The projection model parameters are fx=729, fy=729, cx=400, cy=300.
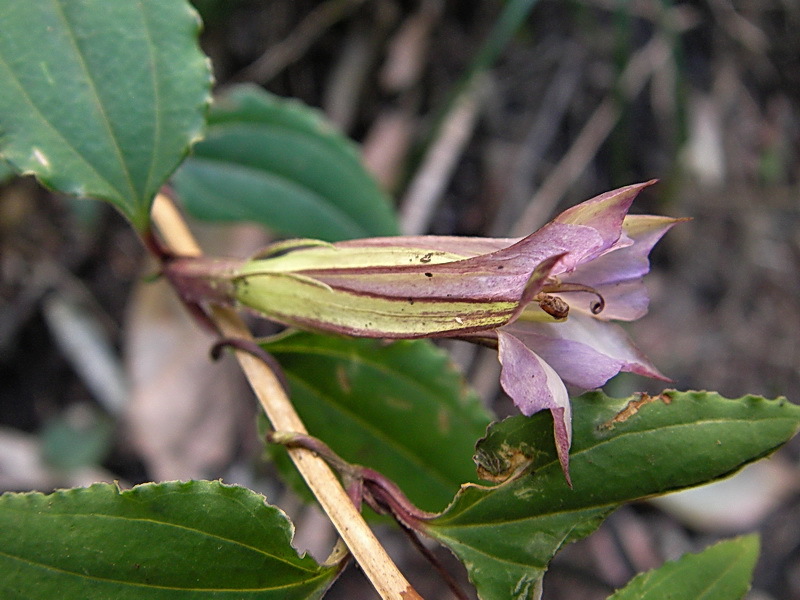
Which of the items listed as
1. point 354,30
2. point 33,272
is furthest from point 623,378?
point 33,272

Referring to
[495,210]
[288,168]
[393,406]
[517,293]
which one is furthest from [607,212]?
[495,210]

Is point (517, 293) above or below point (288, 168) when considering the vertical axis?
above

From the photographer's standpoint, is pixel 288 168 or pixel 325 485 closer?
pixel 325 485

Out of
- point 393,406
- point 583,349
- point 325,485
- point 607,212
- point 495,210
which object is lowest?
point 495,210

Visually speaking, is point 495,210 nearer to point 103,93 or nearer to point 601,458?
point 103,93

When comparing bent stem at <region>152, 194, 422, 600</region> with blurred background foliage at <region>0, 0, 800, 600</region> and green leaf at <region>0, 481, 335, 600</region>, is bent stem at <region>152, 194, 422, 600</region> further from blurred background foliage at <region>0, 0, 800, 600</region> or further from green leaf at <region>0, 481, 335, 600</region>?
blurred background foliage at <region>0, 0, 800, 600</region>

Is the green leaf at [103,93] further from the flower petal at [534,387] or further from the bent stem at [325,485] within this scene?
the flower petal at [534,387]
